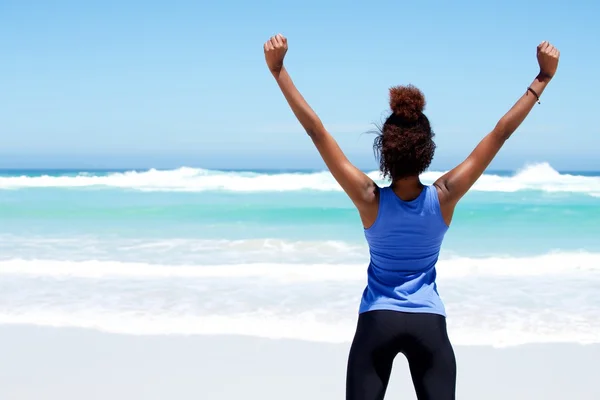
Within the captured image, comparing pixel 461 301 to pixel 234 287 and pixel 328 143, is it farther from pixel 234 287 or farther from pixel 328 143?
pixel 328 143

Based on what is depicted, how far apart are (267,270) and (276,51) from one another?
7.51m

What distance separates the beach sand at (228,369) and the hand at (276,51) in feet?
9.71

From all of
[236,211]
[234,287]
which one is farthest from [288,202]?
[234,287]

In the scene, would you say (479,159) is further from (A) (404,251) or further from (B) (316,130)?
(B) (316,130)

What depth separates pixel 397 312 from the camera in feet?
7.34

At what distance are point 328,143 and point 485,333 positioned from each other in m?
4.46

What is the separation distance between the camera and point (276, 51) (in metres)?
2.28

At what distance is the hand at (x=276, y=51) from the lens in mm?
2279

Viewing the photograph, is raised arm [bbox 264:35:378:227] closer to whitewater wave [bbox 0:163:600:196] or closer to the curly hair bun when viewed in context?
the curly hair bun

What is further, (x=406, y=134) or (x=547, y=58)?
(x=547, y=58)

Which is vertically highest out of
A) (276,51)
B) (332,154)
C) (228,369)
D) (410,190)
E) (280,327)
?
(276,51)

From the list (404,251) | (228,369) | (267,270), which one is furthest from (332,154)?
(267,270)

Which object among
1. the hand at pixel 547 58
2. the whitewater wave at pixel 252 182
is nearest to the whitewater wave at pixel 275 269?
the hand at pixel 547 58

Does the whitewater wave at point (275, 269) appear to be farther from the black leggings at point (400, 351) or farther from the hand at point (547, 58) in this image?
the hand at point (547, 58)
